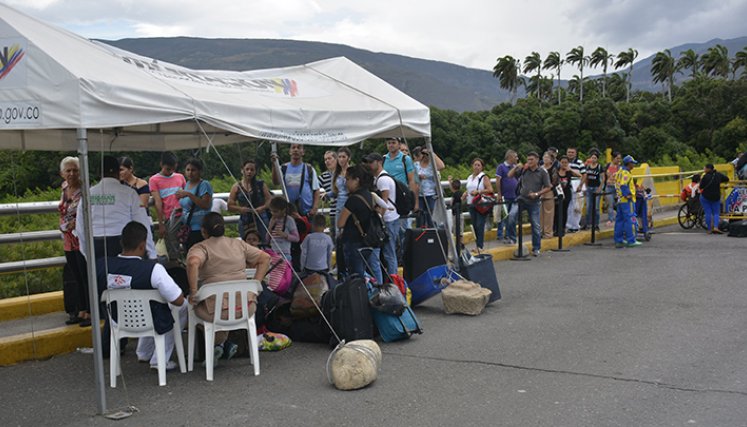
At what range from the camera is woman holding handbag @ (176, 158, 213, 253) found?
9391 millimetres

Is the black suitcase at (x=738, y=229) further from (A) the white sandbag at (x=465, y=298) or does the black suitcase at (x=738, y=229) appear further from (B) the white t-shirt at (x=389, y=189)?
(B) the white t-shirt at (x=389, y=189)

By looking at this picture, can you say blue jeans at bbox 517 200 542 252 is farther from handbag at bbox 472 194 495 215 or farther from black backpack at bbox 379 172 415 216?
black backpack at bbox 379 172 415 216

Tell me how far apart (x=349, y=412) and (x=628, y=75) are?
129 metres

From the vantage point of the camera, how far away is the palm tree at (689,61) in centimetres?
10812

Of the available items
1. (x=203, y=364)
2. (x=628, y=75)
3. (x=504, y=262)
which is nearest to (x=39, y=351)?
(x=203, y=364)

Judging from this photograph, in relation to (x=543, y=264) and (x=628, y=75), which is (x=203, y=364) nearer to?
(x=543, y=264)

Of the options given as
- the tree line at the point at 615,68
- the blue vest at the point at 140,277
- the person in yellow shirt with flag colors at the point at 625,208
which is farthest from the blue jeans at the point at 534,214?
the tree line at the point at 615,68

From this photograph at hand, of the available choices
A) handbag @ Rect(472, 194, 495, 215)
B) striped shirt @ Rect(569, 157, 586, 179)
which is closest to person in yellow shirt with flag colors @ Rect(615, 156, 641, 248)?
striped shirt @ Rect(569, 157, 586, 179)

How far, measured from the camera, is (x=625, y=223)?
1564 centimetres

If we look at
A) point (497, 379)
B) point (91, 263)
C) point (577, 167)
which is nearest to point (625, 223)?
point (577, 167)

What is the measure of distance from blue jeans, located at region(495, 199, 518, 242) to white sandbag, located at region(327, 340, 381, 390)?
8.08m

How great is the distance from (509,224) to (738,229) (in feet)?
19.3

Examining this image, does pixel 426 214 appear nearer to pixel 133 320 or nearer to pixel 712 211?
pixel 133 320

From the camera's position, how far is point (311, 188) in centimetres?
1072
